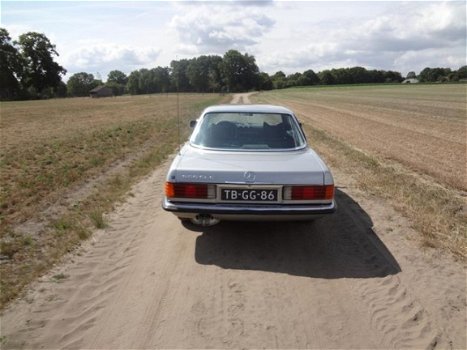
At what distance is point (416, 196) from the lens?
6.64 metres

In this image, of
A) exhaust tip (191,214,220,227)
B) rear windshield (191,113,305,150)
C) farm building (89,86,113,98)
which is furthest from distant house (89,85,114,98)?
exhaust tip (191,214,220,227)

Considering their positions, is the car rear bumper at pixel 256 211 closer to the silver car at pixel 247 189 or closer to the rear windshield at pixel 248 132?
the silver car at pixel 247 189

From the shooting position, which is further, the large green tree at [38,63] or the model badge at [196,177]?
the large green tree at [38,63]

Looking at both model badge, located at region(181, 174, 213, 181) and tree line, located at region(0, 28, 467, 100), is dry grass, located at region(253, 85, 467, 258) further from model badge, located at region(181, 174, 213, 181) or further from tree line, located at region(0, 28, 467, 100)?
tree line, located at region(0, 28, 467, 100)

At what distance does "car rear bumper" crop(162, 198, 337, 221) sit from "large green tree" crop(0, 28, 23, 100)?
3533 inches

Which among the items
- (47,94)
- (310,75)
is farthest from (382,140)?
(310,75)

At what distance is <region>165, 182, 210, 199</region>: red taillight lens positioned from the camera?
429 cm

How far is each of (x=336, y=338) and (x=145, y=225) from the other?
318 cm

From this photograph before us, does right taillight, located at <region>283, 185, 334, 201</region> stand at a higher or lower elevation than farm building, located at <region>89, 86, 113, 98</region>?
higher

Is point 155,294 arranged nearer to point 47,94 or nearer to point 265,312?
point 265,312

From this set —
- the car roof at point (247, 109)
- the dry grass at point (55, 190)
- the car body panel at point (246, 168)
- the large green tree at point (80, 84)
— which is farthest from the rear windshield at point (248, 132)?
the large green tree at point (80, 84)

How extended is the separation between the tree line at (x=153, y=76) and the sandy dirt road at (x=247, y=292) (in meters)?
87.0

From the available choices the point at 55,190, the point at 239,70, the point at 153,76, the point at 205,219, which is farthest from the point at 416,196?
the point at 239,70

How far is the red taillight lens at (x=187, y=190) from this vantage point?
14.1 feet
